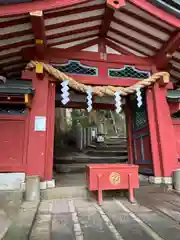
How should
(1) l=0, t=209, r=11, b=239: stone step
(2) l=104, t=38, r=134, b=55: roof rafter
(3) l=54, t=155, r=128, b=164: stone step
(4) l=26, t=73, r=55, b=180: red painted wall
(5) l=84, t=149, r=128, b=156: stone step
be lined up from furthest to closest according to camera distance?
(5) l=84, t=149, r=128, b=156: stone step < (3) l=54, t=155, r=128, b=164: stone step < (2) l=104, t=38, r=134, b=55: roof rafter < (4) l=26, t=73, r=55, b=180: red painted wall < (1) l=0, t=209, r=11, b=239: stone step

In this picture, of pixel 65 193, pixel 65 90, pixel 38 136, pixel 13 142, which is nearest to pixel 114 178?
pixel 65 193

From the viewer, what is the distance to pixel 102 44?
591cm

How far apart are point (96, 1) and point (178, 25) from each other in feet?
6.79

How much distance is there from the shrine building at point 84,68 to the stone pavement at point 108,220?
1269 mm

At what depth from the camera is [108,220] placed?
280cm

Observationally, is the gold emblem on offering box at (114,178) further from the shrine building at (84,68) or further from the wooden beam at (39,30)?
the wooden beam at (39,30)

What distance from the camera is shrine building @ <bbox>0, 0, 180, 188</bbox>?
4492 millimetres

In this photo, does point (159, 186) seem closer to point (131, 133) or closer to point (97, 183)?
point (97, 183)

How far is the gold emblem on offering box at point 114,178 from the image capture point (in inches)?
151

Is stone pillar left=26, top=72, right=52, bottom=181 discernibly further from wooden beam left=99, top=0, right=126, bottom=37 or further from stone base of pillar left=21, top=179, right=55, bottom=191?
wooden beam left=99, top=0, right=126, bottom=37

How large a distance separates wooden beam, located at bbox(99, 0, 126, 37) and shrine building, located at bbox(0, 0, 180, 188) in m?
0.02

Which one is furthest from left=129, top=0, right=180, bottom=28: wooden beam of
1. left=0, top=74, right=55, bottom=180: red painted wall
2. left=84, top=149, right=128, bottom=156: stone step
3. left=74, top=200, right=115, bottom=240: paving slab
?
left=84, top=149, right=128, bottom=156: stone step

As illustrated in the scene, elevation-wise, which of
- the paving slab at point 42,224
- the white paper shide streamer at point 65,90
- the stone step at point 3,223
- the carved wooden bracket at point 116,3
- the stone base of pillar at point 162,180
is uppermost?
the carved wooden bracket at point 116,3

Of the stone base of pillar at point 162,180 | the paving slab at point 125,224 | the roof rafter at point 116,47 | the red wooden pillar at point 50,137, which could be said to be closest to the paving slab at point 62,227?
the paving slab at point 125,224
